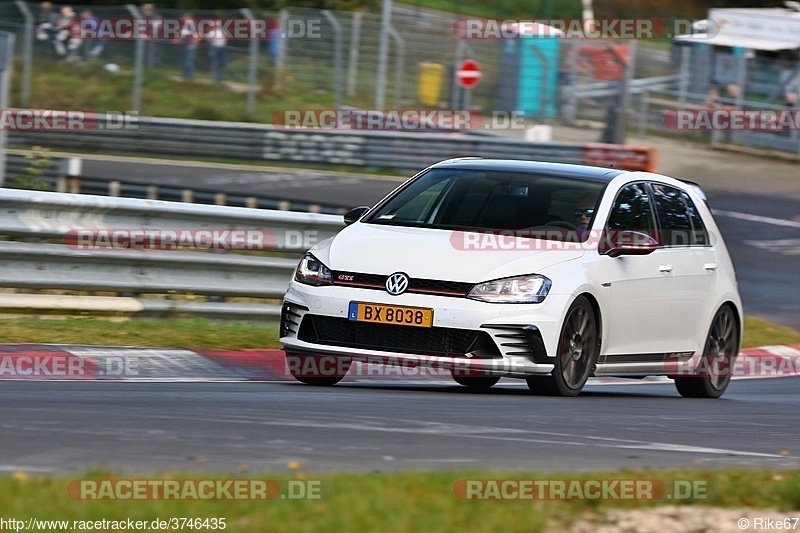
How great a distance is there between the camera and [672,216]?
10.7m

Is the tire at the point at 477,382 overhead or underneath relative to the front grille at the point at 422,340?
underneath

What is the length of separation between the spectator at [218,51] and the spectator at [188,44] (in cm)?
31

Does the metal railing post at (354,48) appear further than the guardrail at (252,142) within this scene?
Yes

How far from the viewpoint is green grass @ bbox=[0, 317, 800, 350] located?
10.5m

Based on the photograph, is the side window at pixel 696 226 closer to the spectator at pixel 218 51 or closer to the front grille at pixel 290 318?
the front grille at pixel 290 318

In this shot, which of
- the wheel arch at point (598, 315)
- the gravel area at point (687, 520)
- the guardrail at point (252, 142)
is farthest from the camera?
the guardrail at point (252, 142)

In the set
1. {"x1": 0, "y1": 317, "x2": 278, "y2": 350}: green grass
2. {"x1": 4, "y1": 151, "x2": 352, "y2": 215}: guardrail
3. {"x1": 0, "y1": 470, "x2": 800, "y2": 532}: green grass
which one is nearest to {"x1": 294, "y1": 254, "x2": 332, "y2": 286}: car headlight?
{"x1": 0, "y1": 317, "x2": 278, "y2": 350}: green grass

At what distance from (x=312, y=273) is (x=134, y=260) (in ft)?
9.19

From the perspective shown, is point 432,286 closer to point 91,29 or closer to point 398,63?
point 398,63

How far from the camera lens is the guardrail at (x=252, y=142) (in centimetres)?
2812

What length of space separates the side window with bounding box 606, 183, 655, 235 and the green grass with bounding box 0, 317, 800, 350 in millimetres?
2929

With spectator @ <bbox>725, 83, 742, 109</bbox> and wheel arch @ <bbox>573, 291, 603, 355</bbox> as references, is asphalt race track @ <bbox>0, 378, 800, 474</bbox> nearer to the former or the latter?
wheel arch @ <bbox>573, 291, 603, 355</bbox>

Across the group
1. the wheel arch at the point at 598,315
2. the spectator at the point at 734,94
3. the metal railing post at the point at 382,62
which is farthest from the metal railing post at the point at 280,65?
the wheel arch at the point at 598,315

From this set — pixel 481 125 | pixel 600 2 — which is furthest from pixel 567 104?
pixel 600 2
